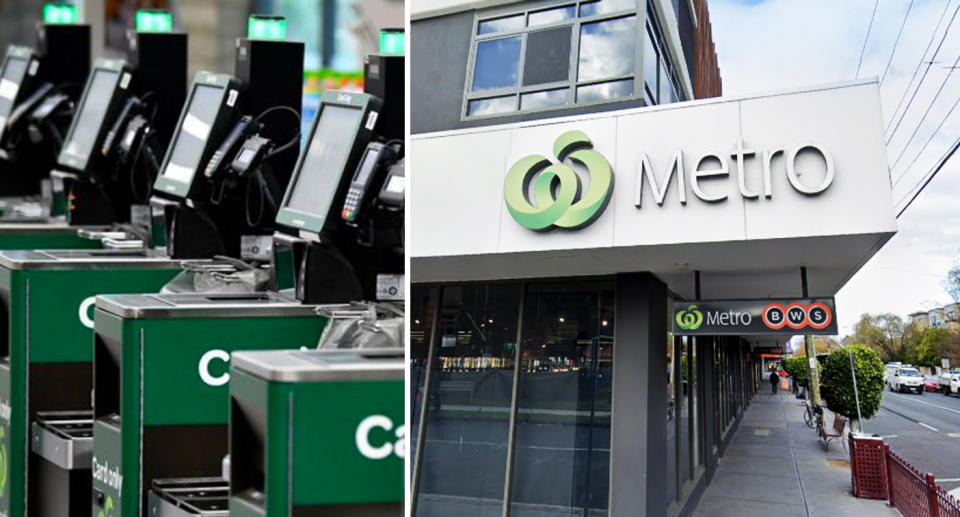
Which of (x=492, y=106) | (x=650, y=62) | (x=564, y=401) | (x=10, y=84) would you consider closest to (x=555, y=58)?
(x=492, y=106)

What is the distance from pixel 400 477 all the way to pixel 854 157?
13.0 feet

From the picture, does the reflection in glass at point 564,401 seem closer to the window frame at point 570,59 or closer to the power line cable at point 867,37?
the window frame at point 570,59

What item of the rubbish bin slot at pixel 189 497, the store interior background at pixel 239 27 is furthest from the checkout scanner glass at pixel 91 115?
the rubbish bin slot at pixel 189 497

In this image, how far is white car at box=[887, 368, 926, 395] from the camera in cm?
1110

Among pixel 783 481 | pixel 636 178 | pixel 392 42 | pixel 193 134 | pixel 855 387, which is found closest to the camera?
pixel 392 42

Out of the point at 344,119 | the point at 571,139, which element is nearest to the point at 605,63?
the point at 571,139

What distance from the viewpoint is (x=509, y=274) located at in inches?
265

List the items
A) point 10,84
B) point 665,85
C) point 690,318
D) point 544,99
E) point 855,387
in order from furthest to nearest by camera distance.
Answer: point 855,387, point 665,85, point 10,84, point 544,99, point 690,318

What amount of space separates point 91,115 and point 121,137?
27 cm

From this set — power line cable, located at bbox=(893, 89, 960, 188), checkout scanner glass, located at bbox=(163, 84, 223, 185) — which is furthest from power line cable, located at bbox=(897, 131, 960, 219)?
checkout scanner glass, located at bbox=(163, 84, 223, 185)

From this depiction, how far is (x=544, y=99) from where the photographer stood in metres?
6.95

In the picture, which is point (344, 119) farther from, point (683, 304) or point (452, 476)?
point (452, 476)

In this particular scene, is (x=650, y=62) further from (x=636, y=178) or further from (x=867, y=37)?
(x=867, y=37)

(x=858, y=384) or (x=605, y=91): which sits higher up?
(x=605, y=91)
